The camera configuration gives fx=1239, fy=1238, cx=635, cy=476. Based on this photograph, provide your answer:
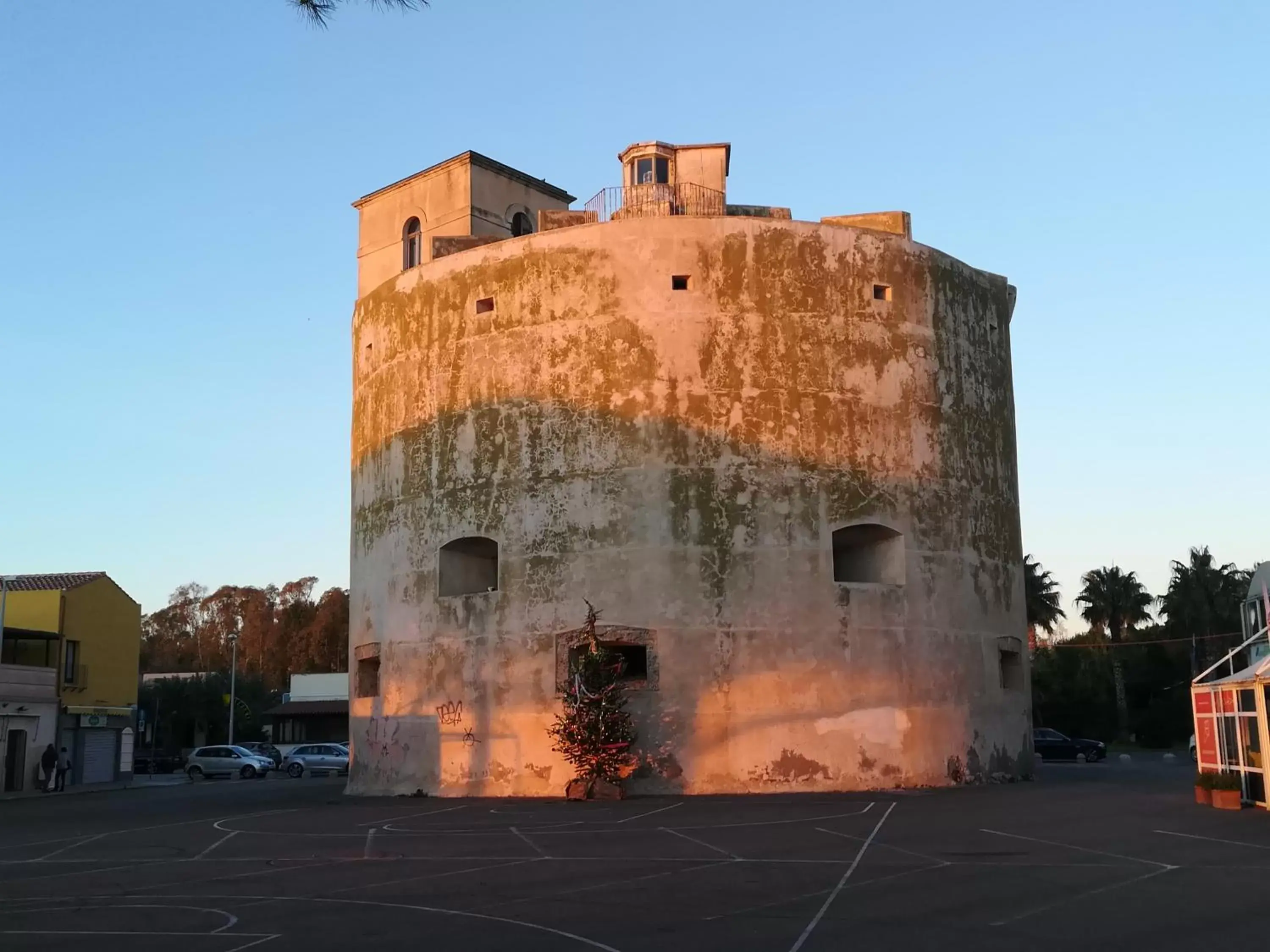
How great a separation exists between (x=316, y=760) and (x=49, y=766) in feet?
34.3

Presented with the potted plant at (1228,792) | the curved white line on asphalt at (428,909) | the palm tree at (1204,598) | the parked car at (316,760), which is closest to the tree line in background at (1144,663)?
the palm tree at (1204,598)

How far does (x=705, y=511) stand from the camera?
20703mm

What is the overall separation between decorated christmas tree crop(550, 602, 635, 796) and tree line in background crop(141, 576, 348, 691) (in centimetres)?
5551

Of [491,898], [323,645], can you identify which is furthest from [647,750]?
[323,645]

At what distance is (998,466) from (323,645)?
205 ft

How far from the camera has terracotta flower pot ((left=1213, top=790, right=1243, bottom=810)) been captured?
51.0 ft

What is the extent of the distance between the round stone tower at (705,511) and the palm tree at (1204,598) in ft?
111

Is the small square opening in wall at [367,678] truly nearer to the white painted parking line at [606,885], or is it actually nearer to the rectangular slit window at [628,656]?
the rectangular slit window at [628,656]

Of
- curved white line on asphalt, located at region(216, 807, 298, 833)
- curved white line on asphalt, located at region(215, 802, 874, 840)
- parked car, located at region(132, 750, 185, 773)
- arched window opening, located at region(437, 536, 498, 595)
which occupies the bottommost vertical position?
parked car, located at region(132, 750, 185, 773)

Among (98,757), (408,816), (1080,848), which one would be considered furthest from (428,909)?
(98,757)

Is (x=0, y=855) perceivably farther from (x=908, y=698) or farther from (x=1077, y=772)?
(x=1077, y=772)

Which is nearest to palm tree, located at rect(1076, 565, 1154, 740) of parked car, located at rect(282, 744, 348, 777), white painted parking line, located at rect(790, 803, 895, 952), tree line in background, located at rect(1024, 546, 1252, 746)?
tree line in background, located at rect(1024, 546, 1252, 746)

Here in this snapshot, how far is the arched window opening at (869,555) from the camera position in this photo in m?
21.3

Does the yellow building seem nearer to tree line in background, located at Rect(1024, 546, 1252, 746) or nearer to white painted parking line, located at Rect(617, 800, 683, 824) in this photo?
white painted parking line, located at Rect(617, 800, 683, 824)
